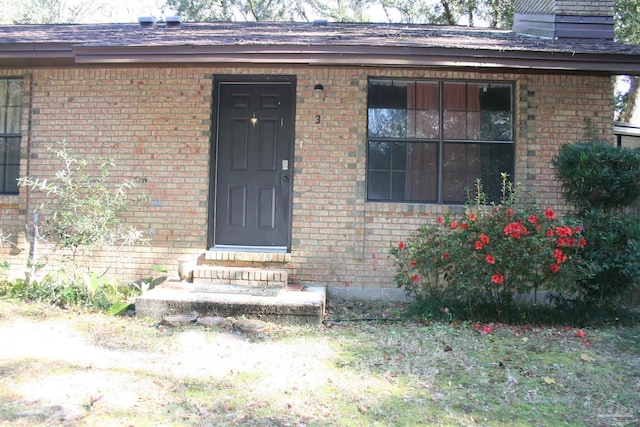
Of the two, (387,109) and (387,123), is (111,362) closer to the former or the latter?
(387,123)

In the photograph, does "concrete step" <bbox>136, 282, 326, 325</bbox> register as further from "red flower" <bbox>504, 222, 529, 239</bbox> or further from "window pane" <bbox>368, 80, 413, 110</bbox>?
"window pane" <bbox>368, 80, 413, 110</bbox>

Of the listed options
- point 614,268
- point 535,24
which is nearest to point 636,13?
point 535,24

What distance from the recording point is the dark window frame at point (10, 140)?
691cm

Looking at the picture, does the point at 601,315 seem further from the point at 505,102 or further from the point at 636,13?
the point at 636,13

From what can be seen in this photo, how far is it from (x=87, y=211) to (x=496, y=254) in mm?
4783

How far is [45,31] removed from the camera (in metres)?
7.85

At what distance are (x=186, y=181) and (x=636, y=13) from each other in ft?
48.6

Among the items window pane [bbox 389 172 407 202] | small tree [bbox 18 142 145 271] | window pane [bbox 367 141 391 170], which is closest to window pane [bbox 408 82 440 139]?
window pane [bbox 367 141 391 170]

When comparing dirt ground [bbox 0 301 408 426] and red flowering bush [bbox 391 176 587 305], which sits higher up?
red flowering bush [bbox 391 176 587 305]

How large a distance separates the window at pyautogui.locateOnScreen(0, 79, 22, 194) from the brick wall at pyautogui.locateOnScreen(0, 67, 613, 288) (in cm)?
38

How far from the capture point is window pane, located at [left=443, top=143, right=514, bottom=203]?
6.45 metres

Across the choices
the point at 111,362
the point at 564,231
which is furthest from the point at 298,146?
the point at 111,362

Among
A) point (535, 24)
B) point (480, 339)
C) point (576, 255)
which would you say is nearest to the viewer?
point (480, 339)

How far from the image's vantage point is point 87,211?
5859mm
